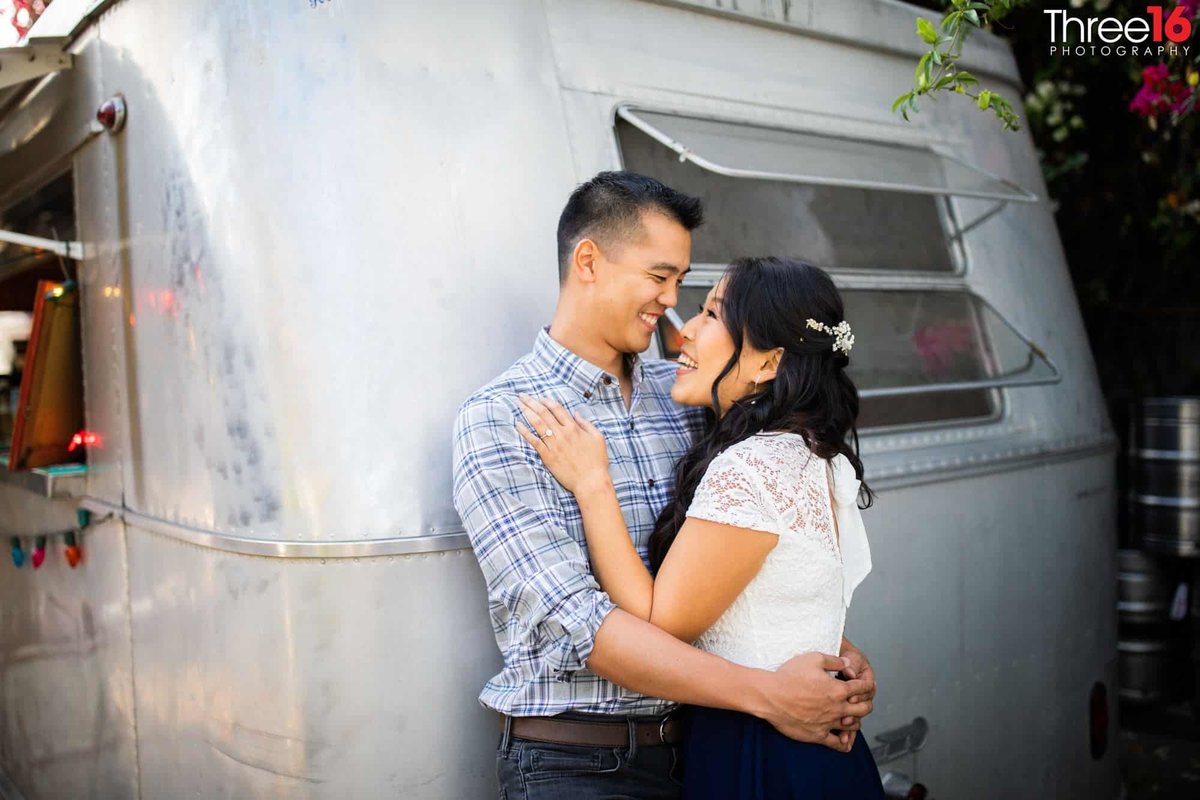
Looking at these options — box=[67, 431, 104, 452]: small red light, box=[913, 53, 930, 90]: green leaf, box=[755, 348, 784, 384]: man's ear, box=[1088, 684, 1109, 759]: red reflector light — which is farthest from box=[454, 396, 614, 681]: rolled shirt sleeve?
box=[1088, 684, 1109, 759]: red reflector light

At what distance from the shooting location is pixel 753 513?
81.0 inches

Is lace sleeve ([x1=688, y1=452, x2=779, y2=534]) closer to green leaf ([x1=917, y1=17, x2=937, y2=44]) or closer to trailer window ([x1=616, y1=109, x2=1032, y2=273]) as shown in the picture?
trailer window ([x1=616, y1=109, x2=1032, y2=273])

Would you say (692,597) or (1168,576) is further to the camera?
(1168,576)

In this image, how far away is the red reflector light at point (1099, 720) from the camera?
375 cm

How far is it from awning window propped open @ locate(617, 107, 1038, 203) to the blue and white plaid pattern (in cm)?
74

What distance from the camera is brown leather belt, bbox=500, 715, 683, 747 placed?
7.10 feet

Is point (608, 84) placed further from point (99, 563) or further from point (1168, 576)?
point (1168, 576)

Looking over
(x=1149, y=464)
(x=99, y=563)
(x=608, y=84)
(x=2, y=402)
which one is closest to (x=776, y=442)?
(x=608, y=84)

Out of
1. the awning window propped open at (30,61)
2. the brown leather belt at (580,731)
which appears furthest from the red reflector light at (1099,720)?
the awning window propped open at (30,61)

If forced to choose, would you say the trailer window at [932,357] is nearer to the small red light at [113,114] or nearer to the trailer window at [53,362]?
the small red light at [113,114]

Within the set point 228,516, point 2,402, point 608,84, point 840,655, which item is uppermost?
point 608,84

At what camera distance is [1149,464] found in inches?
225

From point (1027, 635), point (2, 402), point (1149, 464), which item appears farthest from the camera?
point (1149, 464)

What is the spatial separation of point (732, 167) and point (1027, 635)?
6.10 ft
